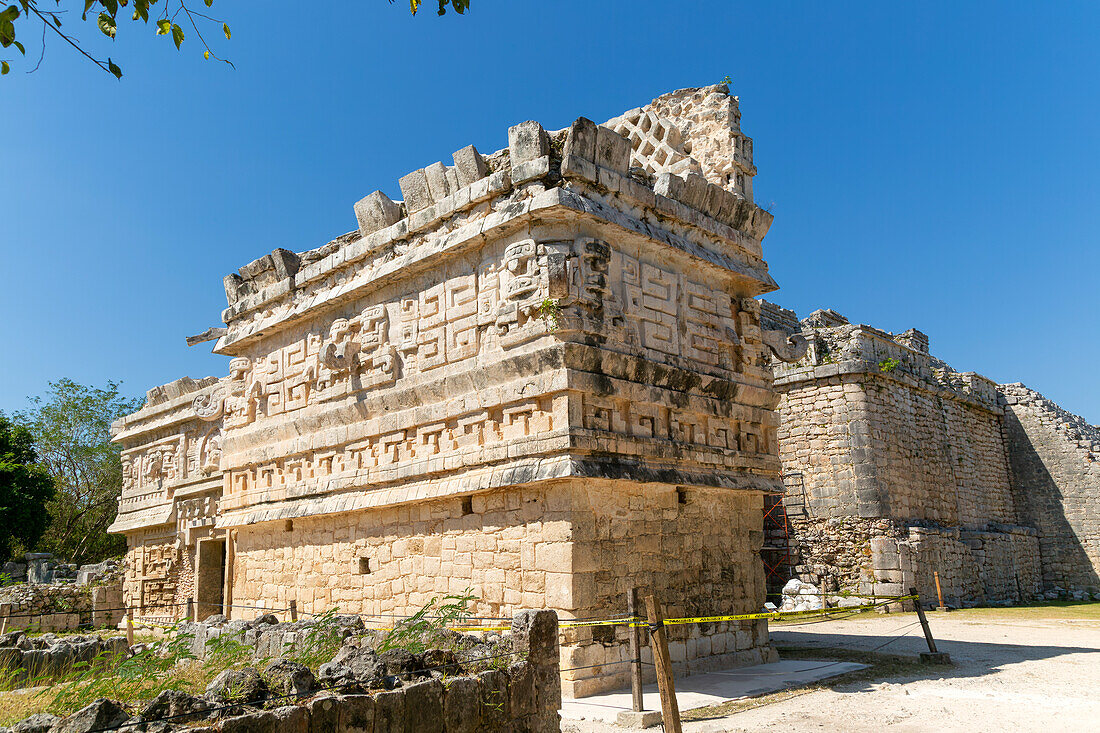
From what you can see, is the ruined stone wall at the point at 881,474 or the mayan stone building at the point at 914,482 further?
the mayan stone building at the point at 914,482

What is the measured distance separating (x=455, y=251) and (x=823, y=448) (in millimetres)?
9725

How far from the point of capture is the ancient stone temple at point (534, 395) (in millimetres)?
7281

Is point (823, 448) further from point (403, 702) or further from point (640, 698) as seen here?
point (403, 702)

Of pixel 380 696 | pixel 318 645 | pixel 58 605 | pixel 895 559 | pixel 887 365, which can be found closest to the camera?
pixel 380 696

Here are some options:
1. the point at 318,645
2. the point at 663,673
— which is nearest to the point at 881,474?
the point at 663,673

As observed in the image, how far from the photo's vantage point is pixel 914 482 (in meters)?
15.6

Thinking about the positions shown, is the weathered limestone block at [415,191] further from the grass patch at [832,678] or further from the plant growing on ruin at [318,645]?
the grass patch at [832,678]

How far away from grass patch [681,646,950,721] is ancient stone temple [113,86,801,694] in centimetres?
91

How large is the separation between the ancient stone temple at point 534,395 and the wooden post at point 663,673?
4.65 ft

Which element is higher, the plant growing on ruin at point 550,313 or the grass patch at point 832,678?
the plant growing on ruin at point 550,313

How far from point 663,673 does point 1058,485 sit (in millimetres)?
18576

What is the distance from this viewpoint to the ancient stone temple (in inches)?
287

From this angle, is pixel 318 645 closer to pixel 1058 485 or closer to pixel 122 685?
pixel 122 685

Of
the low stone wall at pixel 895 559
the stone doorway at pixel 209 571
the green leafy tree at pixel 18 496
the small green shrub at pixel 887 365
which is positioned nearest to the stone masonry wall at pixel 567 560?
the stone doorway at pixel 209 571
